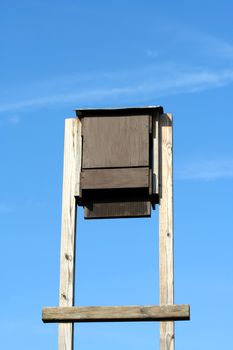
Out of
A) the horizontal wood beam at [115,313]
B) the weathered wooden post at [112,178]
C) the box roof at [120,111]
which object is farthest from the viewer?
the box roof at [120,111]

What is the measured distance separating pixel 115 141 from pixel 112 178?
1.30 feet

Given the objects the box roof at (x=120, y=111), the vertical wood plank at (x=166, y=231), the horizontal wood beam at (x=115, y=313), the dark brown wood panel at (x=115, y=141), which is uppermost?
the box roof at (x=120, y=111)

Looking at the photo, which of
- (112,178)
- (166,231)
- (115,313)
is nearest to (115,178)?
(112,178)

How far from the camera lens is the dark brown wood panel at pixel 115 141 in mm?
10188

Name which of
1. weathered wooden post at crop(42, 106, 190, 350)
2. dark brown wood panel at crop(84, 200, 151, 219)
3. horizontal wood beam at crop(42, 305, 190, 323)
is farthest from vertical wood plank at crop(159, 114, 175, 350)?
dark brown wood panel at crop(84, 200, 151, 219)

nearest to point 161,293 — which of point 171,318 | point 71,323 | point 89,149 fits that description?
point 171,318

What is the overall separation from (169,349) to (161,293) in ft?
1.74

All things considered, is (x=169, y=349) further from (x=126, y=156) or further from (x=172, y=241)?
(x=126, y=156)

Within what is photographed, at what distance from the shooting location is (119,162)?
33.4ft

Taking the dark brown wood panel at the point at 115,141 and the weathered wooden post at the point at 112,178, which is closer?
the weathered wooden post at the point at 112,178

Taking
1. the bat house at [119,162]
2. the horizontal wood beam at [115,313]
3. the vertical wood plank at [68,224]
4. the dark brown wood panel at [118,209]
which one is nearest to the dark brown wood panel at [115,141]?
the bat house at [119,162]

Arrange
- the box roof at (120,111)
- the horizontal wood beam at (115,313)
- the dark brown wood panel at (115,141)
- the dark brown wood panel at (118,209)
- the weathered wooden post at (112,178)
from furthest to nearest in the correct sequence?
the box roof at (120,111) → the dark brown wood panel at (115,141) → the dark brown wood panel at (118,209) → the weathered wooden post at (112,178) → the horizontal wood beam at (115,313)

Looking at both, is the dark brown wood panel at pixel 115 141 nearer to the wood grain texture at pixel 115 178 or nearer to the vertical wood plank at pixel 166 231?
the wood grain texture at pixel 115 178

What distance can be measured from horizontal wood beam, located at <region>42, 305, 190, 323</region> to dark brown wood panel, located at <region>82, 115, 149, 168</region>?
1.48 meters
